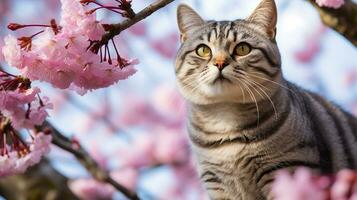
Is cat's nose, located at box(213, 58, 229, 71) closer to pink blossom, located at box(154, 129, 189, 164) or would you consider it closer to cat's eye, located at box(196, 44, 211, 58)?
cat's eye, located at box(196, 44, 211, 58)

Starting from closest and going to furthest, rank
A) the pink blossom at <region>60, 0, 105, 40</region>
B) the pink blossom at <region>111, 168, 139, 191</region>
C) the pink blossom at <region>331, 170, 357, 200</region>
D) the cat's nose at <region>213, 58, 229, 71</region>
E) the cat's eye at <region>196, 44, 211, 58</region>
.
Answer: the pink blossom at <region>331, 170, 357, 200</region> → the pink blossom at <region>60, 0, 105, 40</region> → the cat's nose at <region>213, 58, 229, 71</region> → the cat's eye at <region>196, 44, 211, 58</region> → the pink blossom at <region>111, 168, 139, 191</region>

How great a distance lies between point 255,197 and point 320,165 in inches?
15.9

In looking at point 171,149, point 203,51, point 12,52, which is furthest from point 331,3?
point 171,149

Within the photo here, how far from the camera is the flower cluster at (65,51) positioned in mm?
2545

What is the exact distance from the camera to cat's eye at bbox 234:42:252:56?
364cm

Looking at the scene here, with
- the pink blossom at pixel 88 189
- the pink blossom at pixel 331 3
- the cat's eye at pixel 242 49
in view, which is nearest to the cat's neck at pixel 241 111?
the cat's eye at pixel 242 49

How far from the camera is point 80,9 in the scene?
2596mm

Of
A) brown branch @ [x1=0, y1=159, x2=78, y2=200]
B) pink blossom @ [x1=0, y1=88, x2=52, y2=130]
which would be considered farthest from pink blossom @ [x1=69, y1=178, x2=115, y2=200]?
pink blossom @ [x1=0, y1=88, x2=52, y2=130]

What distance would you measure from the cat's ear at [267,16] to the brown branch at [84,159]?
4.10 ft

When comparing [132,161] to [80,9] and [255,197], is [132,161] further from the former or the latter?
[80,9]

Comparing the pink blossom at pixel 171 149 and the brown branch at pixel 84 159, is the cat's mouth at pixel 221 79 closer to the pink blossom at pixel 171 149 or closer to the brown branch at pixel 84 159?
the brown branch at pixel 84 159

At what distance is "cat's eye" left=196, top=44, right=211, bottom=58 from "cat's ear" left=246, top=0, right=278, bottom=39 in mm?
374

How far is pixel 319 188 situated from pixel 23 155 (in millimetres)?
1394

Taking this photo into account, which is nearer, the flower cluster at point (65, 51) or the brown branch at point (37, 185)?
the flower cluster at point (65, 51)
